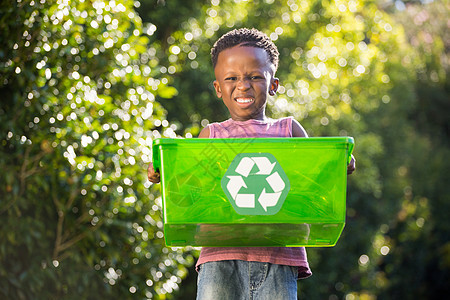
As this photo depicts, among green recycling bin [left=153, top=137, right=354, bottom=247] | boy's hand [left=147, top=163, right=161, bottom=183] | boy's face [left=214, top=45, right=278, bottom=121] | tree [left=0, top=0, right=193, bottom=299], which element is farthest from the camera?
tree [left=0, top=0, right=193, bottom=299]

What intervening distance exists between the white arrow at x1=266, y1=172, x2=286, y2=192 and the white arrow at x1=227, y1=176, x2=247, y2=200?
84 mm

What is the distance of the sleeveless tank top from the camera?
8.05 ft

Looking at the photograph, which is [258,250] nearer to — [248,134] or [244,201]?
[244,201]

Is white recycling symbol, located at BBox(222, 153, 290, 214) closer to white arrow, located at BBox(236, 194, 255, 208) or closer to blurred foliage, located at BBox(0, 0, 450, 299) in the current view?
white arrow, located at BBox(236, 194, 255, 208)

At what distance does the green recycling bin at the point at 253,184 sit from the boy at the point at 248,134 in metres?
0.16

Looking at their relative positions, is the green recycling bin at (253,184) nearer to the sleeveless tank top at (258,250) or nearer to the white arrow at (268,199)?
the white arrow at (268,199)

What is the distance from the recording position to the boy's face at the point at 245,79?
8.42ft

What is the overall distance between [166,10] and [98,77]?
2.62 metres

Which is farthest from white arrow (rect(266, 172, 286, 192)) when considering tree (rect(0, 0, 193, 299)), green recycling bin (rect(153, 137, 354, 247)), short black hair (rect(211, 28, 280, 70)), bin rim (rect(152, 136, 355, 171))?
tree (rect(0, 0, 193, 299))

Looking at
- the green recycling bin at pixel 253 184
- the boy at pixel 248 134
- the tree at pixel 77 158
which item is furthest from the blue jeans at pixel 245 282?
the tree at pixel 77 158

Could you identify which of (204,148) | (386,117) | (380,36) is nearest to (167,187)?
(204,148)

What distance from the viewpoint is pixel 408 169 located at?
41.7 ft

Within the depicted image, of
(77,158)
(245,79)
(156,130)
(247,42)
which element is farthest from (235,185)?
(156,130)

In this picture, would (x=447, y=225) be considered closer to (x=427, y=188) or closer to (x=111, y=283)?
(x=427, y=188)
